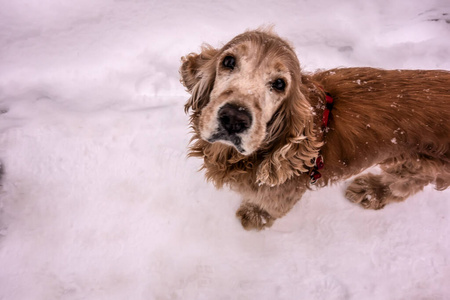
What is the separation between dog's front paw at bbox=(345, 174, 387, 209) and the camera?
349 centimetres

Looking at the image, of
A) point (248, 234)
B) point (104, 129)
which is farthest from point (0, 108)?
point (248, 234)

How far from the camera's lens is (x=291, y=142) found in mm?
2189

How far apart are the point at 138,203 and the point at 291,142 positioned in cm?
195

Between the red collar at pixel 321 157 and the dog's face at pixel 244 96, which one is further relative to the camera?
the red collar at pixel 321 157

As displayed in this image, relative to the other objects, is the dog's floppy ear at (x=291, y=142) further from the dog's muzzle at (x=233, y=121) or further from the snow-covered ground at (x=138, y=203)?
the snow-covered ground at (x=138, y=203)

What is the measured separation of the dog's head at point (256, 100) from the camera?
1844mm

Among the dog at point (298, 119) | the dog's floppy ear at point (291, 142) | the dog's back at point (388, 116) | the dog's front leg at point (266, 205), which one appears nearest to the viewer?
the dog at point (298, 119)

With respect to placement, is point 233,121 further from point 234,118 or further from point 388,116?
point 388,116

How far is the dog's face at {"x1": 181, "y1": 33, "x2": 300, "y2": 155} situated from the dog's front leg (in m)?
0.74

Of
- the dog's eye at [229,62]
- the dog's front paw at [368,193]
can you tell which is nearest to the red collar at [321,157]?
the dog's eye at [229,62]

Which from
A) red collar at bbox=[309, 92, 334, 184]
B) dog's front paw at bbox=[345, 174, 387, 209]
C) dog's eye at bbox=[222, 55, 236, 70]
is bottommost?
dog's front paw at bbox=[345, 174, 387, 209]

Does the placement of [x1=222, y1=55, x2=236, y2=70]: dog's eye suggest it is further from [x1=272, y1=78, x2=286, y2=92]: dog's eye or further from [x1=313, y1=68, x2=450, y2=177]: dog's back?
[x1=313, y1=68, x2=450, y2=177]: dog's back

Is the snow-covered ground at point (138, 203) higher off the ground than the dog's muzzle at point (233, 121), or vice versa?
the dog's muzzle at point (233, 121)

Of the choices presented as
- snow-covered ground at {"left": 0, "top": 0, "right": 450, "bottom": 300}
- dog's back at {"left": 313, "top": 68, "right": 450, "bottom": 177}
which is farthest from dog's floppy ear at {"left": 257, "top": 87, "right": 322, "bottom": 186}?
snow-covered ground at {"left": 0, "top": 0, "right": 450, "bottom": 300}
